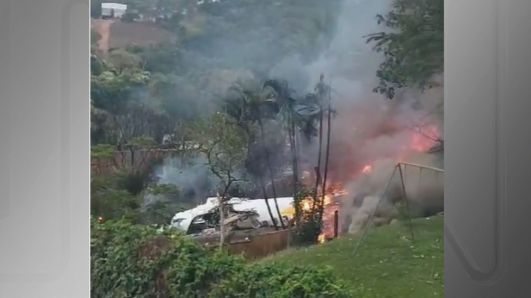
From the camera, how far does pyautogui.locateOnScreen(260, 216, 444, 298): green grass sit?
1612mm

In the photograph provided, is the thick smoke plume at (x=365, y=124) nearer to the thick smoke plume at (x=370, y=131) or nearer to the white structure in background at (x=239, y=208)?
the thick smoke plume at (x=370, y=131)

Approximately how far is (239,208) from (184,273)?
23 centimetres

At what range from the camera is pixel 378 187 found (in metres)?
1.61

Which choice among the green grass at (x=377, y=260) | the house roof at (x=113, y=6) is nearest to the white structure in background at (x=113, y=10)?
the house roof at (x=113, y=6)

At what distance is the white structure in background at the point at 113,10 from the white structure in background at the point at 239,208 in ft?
1.81

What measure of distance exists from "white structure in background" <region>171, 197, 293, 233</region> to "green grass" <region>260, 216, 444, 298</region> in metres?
0.12

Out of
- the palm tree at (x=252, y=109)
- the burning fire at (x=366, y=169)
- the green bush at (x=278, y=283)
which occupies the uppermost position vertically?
the palm tree at (x=252, y=109)

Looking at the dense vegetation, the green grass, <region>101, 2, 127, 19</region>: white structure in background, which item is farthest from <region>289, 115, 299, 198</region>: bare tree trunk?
<region>101, 2, 127, 19</region>: white structure in background

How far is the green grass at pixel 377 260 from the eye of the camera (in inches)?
63.5

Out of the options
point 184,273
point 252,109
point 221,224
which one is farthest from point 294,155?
point 184,273

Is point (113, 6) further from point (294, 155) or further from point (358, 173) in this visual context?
point (358, 173)

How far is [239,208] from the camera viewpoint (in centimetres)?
160
